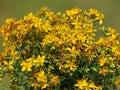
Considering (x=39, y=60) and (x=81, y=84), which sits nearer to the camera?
(x=39, y=60)

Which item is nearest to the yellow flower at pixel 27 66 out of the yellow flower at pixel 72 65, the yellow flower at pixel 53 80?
the yellow flower at pixel 53 80

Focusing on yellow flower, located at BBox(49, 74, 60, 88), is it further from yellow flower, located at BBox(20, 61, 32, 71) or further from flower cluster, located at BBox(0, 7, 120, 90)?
yellow flower, located at BBox(20, 61, 32, 71)

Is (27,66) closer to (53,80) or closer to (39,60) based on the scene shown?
(39,60)

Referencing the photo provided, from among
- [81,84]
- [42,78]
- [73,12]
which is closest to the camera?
[42,78]

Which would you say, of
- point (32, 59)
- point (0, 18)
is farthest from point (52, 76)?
point (0, 18)

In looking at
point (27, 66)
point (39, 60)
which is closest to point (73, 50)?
point (39, 60)

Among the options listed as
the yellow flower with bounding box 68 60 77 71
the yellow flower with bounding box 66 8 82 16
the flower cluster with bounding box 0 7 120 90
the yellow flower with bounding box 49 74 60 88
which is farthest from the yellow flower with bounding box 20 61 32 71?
the yellow flower with bounding box 66 8 82 16

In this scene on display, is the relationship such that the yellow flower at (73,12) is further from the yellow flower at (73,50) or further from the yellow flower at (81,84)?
the yellow flower at (81,84)

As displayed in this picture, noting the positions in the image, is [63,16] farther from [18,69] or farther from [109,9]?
[109,9]
